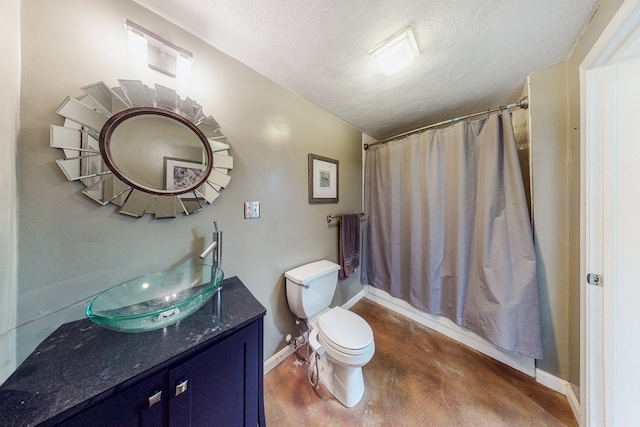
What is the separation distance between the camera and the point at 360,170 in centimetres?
226

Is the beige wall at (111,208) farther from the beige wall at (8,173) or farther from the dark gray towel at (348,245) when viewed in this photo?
the dark gray towel at (348,245)

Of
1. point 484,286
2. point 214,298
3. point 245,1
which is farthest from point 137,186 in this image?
point 484,286

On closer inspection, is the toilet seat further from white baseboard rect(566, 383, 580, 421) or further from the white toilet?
white baseboard rect(566, 383, 580, 421)

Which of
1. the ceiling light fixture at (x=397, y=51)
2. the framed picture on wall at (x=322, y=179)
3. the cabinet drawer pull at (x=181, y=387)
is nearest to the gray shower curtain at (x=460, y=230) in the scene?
the framed picture on wall at (x=322, y=179)

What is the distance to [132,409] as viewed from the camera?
0.56 m

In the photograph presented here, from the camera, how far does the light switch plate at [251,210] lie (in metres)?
1.26

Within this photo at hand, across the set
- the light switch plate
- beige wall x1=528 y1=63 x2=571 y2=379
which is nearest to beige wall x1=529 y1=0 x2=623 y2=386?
beige wall x1=528 y1=63 x2=571 y2=379

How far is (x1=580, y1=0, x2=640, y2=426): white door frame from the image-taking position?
87cm

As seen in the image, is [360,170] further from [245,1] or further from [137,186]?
A: [137,186]

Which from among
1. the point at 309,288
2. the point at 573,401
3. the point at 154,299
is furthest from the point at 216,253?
the point at 573,401

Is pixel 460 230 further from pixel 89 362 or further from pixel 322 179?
pixel 89 362

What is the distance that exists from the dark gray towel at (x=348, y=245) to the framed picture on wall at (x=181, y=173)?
1.29 metres

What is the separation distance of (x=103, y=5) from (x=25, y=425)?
4.78 ft

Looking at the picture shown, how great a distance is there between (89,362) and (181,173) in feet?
2.61
